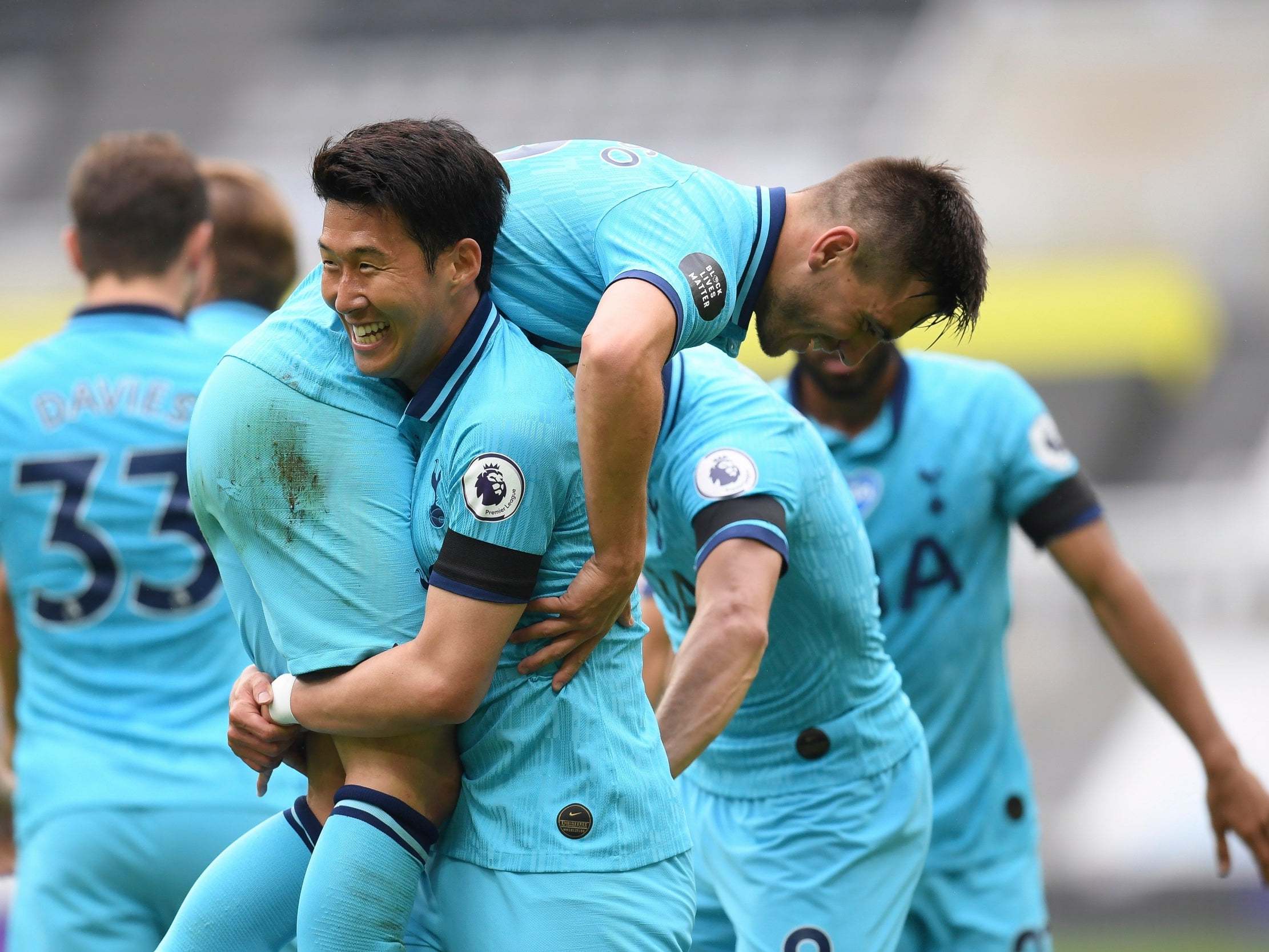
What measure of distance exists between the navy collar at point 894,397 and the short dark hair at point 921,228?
1.32 meters

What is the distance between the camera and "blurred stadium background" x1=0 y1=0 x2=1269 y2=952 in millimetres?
12203

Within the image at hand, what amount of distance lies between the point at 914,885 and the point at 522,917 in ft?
4.72

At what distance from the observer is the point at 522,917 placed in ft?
7.79

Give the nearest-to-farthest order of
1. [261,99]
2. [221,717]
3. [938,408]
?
[221,717] → [938,408] → [261,99]

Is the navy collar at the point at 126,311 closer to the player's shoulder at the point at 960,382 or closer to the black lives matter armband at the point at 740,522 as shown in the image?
the black lives matter armband at the point at 740,522

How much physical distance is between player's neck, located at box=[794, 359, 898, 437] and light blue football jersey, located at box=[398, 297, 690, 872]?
6.00ft

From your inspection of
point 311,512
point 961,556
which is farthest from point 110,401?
point 961,556

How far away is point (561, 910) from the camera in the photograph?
2.37 m

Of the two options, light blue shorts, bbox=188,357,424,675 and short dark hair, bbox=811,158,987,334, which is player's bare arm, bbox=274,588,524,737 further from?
short dark hair, bbox=811,158,987,334

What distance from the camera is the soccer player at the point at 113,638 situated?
12.2ft

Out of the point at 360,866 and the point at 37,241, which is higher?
the point at 360,866

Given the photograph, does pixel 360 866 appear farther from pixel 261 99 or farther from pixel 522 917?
pixel 261 99

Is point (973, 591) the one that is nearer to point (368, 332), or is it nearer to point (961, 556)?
point (961, 556)

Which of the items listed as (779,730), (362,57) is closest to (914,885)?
(779,730)
